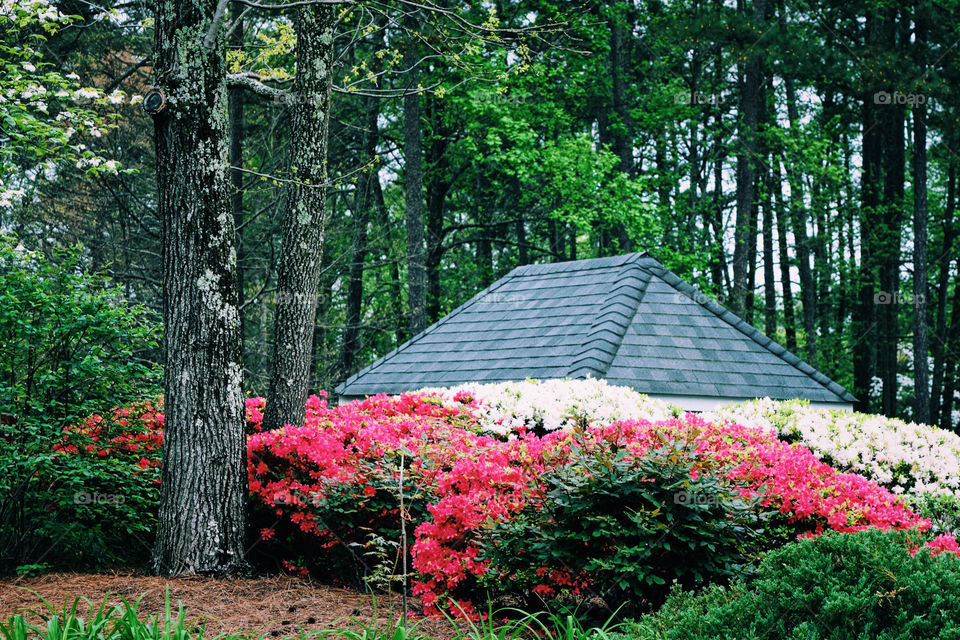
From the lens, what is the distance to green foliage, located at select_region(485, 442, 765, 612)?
4.37m

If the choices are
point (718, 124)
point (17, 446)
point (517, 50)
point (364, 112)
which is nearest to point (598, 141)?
point (718, 124)

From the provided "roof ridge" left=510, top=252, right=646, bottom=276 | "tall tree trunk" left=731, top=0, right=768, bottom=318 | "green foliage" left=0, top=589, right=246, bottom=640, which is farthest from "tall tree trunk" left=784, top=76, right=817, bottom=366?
"green foliage" left=0, top=589, right=246, bottom=640

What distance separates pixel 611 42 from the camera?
25.2 metres

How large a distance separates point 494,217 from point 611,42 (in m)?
6.43

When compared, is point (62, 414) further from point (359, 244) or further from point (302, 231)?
point (359, 244)

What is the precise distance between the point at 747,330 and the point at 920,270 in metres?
11.2

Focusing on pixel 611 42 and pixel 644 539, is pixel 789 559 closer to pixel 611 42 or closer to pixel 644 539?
pixel 644 539

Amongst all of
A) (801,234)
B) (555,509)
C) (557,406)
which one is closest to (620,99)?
(801,234)
